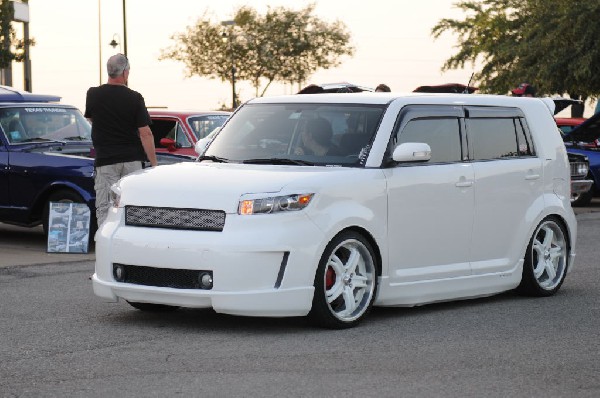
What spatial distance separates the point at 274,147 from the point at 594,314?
2.60 m

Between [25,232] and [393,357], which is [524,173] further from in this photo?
[25,232]

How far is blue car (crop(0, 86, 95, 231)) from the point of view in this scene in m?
15.2

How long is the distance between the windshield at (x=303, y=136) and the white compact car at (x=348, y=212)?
0.04 ft

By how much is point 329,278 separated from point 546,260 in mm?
2738

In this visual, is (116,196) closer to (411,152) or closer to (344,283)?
(344,283)

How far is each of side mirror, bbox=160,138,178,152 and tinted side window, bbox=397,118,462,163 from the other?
24.4 ft

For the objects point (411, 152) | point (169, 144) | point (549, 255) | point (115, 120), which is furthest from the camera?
point (169, 144)

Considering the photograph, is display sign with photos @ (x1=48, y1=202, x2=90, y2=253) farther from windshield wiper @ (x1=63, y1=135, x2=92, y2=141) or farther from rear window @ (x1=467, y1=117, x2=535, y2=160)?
rear window @ (x1=467, y1=117, x2=535, y2=160)

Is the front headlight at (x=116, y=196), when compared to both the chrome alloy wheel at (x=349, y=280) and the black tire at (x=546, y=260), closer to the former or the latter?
the chrome alloy wheel at (x=349, y=280)

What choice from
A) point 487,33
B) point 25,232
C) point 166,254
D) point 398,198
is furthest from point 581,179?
point 487,33

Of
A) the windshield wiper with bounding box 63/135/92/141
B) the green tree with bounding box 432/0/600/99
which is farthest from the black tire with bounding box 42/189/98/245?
the green tree with bounding box 432/0/600/99

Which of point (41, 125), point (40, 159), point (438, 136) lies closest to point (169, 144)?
point (41, 125)

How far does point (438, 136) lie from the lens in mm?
9953

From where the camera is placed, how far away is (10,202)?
51.3 ft
